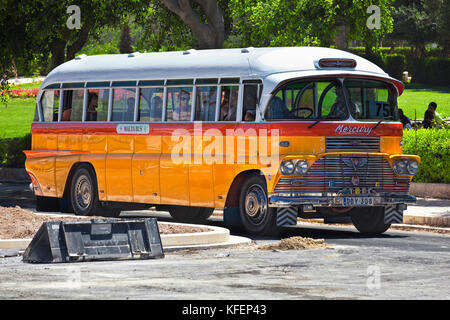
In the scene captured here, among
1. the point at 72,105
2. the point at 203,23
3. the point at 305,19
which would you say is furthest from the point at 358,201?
the point at 305,19

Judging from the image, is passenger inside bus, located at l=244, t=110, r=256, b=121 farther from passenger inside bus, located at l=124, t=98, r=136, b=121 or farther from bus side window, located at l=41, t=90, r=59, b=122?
bus side window, located at l=41, t=90, r=59, b=122

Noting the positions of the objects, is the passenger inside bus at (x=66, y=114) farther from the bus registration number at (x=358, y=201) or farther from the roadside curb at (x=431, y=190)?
the roadside curb at (x=431, y=190)

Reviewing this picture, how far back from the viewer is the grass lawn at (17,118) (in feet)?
187

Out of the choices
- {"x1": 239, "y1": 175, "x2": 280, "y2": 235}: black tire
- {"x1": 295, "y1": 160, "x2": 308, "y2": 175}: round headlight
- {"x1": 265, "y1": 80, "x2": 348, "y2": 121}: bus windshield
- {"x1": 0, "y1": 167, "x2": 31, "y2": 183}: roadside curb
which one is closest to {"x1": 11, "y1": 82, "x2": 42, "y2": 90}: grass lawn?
{"x1": 0, "y1": 167, "x2": 31, "y2": 183}: roadside curb

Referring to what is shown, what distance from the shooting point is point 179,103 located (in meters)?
20.4

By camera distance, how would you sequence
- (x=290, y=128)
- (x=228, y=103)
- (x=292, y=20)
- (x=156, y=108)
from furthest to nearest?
(x=292, y=20), (x=156, y=108), (x=228, y=103), (x=290, y=128)

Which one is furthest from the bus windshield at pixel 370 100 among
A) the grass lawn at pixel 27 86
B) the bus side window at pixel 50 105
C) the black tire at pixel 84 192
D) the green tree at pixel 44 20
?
the grass lawn at pixel 27 86

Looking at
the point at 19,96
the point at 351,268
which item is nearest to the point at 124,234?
the point at 351,268

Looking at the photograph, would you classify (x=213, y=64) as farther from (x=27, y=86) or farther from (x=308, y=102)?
(x=27, y=86)

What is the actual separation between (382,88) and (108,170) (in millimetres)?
5757

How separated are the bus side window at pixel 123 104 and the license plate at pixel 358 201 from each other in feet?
16.7

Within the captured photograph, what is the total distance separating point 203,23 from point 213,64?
1140 cm
